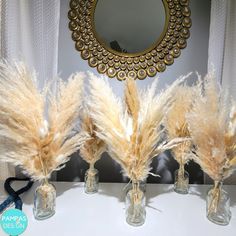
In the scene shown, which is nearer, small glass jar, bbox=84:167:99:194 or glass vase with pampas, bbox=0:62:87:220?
glass vase with pampas, bbox=0:62:87:220

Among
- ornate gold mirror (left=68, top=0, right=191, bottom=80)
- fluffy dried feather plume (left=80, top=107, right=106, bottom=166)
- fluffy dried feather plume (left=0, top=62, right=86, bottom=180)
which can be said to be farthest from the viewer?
ornate gold mirror (left=68, top=0, right=191, bottom=80)

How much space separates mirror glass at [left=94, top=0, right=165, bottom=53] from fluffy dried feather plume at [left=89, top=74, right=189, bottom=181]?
40cm

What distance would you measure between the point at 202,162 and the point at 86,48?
0.73m

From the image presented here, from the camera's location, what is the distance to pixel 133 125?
837 millimetres

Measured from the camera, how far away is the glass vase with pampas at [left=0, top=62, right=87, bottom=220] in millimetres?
808

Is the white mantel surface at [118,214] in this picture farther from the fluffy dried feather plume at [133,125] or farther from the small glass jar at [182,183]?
the fluffy dried feather plume at [133,125]

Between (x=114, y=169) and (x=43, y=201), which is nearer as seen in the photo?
(x=43, y=201)

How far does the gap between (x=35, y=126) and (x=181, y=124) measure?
57cm

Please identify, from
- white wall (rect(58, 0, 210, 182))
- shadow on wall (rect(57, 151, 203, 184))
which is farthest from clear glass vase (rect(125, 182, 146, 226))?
white wall (rect(58, 0, 210, 182))

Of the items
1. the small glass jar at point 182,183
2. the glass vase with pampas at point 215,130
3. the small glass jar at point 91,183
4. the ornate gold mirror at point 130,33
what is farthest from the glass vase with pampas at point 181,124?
the small glass jar at point 91,183

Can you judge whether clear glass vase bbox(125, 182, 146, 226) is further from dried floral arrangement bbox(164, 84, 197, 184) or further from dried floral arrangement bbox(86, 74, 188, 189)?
dried floral arrangement bbox(164, 84, 197, 184)

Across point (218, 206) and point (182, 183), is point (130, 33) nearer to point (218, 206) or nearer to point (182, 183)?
point (182, 183)

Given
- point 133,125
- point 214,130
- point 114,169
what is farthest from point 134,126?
point 114,169

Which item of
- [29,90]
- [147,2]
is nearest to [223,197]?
[29,90]
